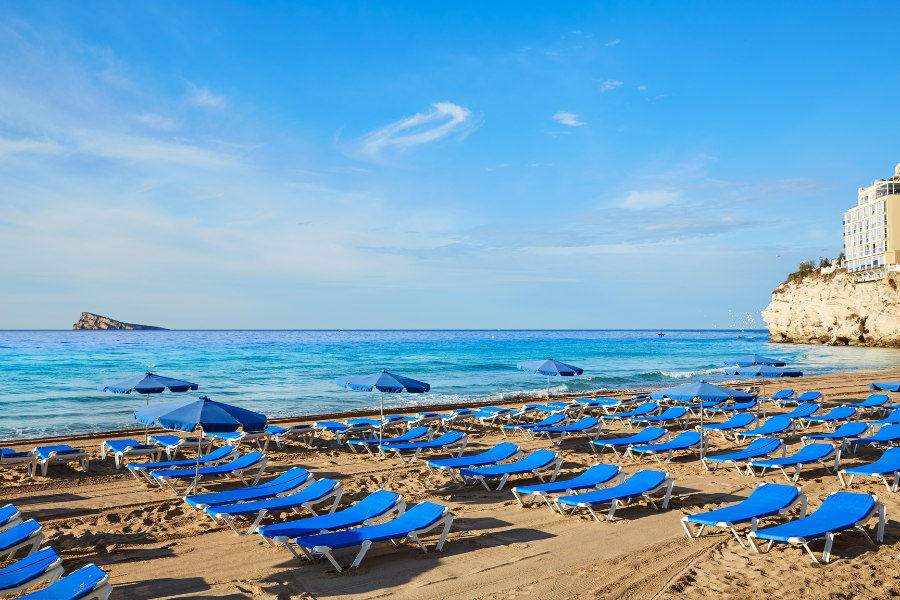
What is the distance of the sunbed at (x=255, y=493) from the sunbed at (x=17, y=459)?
3.59 metres

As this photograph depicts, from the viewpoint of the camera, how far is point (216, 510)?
5.50 metres

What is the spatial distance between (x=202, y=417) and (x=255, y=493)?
3.42ft

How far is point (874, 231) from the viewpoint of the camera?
60500 mm

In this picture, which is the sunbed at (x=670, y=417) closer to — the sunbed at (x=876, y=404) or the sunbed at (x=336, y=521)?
the sunbed at (x=876, y=404)

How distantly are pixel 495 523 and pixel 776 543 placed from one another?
2620 mm

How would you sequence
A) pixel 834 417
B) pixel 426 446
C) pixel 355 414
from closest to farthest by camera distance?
pixel 426 446
pixel 834 417
pixel 355 414

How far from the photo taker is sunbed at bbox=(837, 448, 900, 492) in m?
6.82

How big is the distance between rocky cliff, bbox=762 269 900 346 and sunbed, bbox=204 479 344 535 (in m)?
58.4

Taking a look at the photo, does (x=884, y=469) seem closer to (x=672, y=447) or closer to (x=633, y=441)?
(x=672, y=447)

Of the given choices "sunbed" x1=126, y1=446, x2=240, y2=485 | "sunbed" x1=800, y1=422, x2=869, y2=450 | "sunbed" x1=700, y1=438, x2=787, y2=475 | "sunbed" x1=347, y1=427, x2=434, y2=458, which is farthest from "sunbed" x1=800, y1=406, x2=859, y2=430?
"sunbed" x1=126, y1=446, x2=240, y2=485

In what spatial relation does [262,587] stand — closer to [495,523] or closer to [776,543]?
[495,523]

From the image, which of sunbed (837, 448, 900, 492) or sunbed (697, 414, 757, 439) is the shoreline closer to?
sunbed (697, 414, 757, 439)

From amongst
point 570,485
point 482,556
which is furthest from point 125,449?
point 570,485

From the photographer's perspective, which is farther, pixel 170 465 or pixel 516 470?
pixel 170 465
